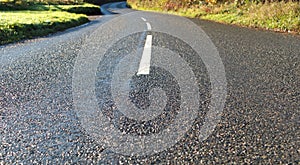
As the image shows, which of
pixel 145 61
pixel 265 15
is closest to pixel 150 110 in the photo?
pixel 145 61

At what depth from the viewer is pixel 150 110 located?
235cm

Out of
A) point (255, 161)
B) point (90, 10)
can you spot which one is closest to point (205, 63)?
point (255, 161)

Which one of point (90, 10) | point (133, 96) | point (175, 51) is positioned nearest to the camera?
point (133, 96)

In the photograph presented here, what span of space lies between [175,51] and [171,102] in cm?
246

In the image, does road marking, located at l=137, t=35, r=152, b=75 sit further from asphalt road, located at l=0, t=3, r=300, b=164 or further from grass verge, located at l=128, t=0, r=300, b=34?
grass verge, located at l=128, t=0, r=300, b=34

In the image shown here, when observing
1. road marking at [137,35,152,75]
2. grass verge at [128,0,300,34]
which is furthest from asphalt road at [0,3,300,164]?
grass verge at [128,0,300,34]

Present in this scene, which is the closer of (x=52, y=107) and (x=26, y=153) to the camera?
(x=26, y=153)

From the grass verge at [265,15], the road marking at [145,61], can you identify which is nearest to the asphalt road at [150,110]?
the road marking at [145,61]

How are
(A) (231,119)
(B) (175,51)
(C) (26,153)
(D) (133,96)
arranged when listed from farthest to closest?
(B) (175,51)
(D) (133,96)
(A) (231,119)
(C) (26,153)

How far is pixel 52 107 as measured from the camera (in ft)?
8.05

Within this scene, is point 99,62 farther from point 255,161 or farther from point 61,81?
point 255,161

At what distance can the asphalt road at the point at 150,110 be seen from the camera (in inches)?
68.1

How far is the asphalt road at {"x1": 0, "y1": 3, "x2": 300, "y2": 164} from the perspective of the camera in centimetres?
173

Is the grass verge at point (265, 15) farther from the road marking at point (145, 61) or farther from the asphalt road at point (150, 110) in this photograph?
the road marking at point (145, 61)
